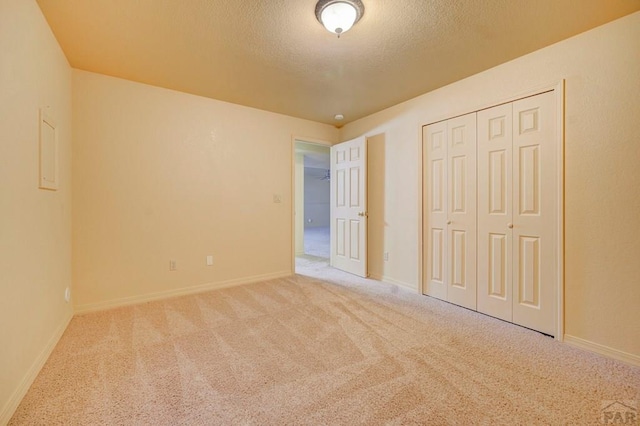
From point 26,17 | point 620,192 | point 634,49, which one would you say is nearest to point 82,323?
point 26,17

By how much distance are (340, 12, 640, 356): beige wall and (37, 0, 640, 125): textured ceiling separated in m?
0.20

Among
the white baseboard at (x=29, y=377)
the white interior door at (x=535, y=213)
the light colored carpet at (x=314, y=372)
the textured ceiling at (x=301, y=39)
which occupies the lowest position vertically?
the light colored carpet at (x=314, y=372)

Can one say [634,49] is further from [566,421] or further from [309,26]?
[566,421]

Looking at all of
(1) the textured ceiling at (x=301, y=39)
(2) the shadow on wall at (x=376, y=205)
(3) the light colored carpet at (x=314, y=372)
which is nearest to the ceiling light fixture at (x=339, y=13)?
(1) the textured ceiling at (x=301, y=39)

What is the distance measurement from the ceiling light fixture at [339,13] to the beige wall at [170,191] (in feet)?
6.91

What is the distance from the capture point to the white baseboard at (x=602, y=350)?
189 cm

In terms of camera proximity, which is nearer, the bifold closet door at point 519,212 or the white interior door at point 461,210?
the bifold closet door at point 519,212

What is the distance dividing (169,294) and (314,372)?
224 cm

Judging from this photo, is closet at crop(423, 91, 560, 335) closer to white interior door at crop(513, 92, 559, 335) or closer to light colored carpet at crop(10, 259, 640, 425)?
white interior door at crop(513, 92, 559, 335)

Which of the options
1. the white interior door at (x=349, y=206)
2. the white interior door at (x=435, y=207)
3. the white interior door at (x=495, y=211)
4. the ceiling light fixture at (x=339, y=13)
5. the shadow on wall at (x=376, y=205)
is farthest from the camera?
the white interior door at (x=349, y=206)

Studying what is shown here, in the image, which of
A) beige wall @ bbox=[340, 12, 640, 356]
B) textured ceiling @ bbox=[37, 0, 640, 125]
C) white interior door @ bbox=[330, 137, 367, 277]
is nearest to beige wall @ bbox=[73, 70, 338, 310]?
textured ceiling @ bbox=[37, 0, 640, 125]

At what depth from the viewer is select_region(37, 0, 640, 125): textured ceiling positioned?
6.07 feet

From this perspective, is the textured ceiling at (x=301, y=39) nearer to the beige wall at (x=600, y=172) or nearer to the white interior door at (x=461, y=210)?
the beige wall at (x=600, y=172)

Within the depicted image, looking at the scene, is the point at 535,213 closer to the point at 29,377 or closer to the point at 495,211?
the point at 495,211
